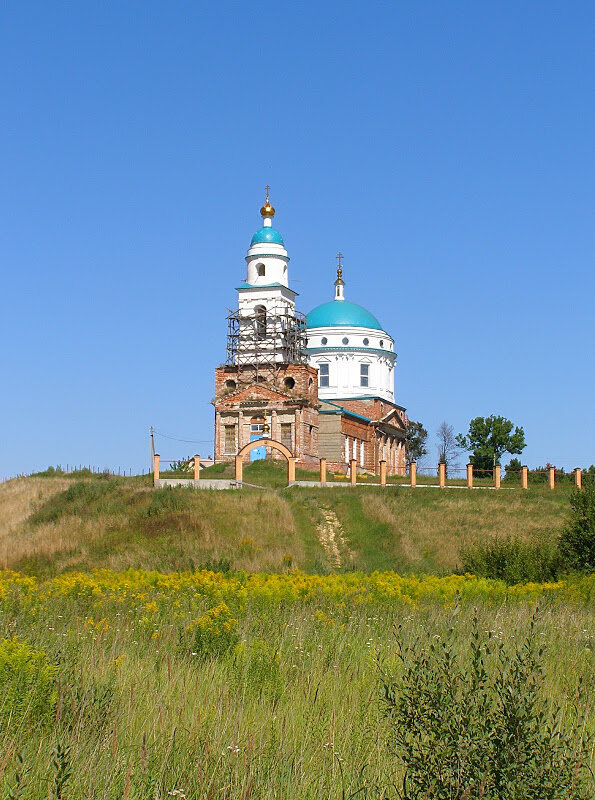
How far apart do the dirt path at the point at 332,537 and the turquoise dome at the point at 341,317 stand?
102 feet

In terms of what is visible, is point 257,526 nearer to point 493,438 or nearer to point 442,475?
point 442,475

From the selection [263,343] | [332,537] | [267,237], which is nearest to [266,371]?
[263,343]

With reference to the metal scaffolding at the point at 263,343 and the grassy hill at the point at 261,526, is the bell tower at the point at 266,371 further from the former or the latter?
the grassy hill at the point at 261,526

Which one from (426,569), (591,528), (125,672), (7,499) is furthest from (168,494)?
(125,672)

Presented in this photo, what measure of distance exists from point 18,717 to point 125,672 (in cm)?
145

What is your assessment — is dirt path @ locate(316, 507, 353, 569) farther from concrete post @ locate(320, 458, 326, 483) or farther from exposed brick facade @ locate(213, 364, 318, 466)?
exposed brick facade @ locate(213, 364, 318, 466)

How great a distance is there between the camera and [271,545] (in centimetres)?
2675

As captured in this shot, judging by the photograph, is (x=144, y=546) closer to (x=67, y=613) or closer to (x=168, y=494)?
(x=168, y=494)

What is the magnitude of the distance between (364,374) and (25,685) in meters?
54.6

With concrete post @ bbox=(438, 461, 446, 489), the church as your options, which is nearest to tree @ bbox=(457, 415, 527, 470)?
the church

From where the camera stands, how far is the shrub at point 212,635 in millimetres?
8516

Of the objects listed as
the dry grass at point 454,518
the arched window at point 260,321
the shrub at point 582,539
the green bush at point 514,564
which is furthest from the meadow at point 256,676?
the arched window at point 260,321

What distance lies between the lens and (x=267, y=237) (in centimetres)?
5169

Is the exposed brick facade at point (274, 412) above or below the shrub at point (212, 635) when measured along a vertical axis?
above
